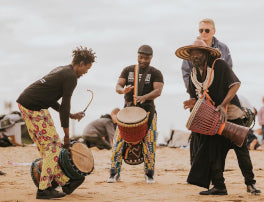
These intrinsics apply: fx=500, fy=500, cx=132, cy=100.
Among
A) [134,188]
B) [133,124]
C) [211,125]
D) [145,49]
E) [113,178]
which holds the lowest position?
[113,178]

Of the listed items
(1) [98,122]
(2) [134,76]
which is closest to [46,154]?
(2) [134,76]

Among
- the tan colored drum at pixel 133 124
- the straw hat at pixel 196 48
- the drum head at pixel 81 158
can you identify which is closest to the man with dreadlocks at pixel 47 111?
the drum head at pixel 81 158

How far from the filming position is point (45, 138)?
5648 mm

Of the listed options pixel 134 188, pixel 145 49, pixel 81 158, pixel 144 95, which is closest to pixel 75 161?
pixel 81 158

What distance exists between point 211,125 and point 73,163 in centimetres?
166

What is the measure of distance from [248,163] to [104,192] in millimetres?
1822

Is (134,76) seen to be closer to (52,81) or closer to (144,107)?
(144,107)

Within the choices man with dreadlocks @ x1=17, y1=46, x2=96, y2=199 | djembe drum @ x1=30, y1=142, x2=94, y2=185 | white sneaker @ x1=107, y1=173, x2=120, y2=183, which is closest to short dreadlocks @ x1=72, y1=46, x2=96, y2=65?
man with dreadlocks @ x1=17, y1=46, x2=96, y2=199

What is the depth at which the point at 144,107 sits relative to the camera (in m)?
7.46

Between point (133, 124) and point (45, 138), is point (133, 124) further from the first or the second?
point (45, 138)

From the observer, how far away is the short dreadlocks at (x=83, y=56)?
19.0 ft

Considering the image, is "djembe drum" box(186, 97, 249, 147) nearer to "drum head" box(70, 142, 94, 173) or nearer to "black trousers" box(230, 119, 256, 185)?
"black trousers" box(230, 119, 256, 185)

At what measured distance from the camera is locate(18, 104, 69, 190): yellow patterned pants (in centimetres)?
563

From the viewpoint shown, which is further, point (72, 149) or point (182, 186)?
point (182, 186)
